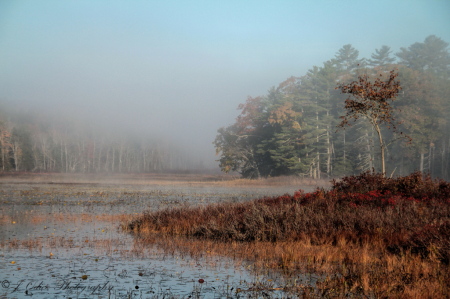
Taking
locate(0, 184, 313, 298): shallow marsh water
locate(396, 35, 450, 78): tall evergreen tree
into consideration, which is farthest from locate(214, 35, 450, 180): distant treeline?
locate(0, 184, 313, 298): shallow marsh water

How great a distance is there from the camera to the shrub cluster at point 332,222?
9648 mm

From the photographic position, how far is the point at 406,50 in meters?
73.3

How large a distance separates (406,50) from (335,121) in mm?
26827

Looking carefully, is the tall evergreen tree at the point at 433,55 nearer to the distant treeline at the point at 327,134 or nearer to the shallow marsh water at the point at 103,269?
the distant treeline at the point at 327,134

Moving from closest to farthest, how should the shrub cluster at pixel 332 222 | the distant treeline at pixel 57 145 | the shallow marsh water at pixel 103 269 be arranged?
1. the shallow marsh water at pixel 103 269
2. the shrub cluster at pixel 332 222
3. the distant treeline at pixel 57 145

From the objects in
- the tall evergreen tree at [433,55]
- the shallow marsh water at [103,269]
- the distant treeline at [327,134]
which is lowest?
the shallow marsh water at [103,269]

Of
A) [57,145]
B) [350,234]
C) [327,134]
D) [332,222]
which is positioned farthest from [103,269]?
[57,145]

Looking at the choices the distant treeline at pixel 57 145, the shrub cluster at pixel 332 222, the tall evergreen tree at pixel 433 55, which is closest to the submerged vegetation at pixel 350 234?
the shrub cluster at pixel 332 222

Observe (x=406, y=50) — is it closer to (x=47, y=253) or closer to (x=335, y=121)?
(x=335, y=121)

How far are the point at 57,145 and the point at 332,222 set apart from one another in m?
88.5

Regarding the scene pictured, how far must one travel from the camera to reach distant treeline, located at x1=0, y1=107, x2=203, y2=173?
254 feet

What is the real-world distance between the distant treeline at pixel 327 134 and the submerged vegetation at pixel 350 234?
35.3 meters

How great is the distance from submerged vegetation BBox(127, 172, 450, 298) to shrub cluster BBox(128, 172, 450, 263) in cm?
2

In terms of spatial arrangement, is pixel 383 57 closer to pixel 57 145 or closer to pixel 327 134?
pixel 327 134
